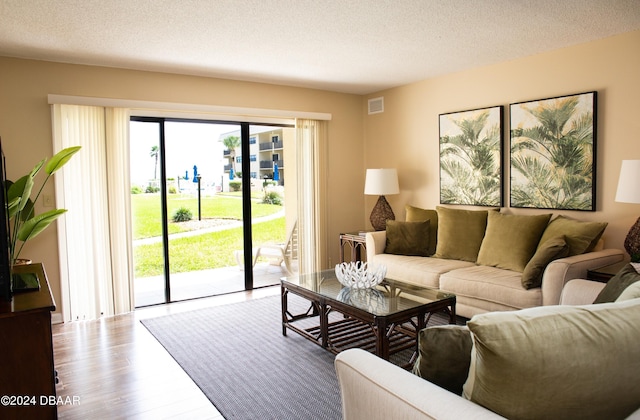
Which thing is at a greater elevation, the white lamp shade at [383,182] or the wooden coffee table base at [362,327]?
the white lamp shade at [383,182]

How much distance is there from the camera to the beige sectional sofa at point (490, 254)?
3.38 m

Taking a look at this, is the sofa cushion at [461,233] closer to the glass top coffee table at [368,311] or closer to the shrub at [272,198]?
the glass top coffee table at [368,311]

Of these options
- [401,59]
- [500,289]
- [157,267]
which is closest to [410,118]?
[401,59]

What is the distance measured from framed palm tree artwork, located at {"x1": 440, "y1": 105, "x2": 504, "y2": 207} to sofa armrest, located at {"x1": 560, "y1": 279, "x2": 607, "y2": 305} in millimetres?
2097

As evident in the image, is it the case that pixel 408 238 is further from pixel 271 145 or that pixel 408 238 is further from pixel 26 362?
pixel 26 362

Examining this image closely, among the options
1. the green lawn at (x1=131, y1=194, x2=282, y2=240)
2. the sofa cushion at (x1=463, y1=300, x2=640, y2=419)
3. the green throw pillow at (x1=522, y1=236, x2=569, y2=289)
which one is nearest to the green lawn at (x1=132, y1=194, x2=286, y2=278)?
the green lawn at (x1=131, y1=194, x2=282, y2=240)

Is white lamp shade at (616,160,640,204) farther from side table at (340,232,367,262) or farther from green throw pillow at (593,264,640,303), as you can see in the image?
side table at (340,232,367,262)

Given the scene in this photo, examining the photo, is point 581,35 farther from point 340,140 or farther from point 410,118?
point 340,140

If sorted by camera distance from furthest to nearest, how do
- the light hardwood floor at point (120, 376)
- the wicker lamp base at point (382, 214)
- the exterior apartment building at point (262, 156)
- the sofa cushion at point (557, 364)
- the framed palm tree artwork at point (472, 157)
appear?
the wicker lamp base at point (382, 214), the exterior apartment building at point (262, 156), the framed palm tree artwork at point (472, 157), the light hardwood floor at point (120, 376), the sofa cushion at point (557, 364)

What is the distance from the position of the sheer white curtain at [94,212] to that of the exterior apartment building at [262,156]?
4.01 feet

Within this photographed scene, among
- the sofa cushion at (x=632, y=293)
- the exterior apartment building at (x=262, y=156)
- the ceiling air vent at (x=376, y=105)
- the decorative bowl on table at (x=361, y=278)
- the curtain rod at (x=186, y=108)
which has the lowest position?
the decorative bowl on table at (x=361, y=278)

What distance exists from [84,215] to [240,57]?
2.10 m

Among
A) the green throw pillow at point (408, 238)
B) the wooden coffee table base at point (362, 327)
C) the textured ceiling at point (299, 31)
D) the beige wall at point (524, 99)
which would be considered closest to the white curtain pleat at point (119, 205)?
the textured ceiling at point (299, 31)

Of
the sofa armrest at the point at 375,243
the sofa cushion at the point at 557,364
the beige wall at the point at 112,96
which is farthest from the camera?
the sofa armrest at the point at 375,243
